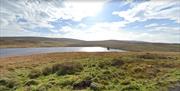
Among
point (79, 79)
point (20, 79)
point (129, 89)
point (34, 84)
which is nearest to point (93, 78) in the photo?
point (79, 79)

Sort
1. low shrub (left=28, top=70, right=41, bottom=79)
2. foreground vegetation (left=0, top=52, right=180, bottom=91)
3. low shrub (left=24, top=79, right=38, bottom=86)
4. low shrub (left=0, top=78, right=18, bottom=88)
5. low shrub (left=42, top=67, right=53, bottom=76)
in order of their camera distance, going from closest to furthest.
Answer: foreground vegetation (left=0, top=52, right=180, bottom=91), low shrub (left=0, top=78, right=18, bottom=88), low shrub (left=24, top=79, right=38, bottom=86), low shrub (left=28, top=70, right=41, bottom=79), low shrub (left=42, top=67, right=53, bottom=76)

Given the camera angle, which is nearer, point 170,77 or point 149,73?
point 170,77

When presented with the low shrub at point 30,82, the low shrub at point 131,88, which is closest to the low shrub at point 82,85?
the low shrub at point 131,88

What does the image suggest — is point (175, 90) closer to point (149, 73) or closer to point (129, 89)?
point (129, 89)

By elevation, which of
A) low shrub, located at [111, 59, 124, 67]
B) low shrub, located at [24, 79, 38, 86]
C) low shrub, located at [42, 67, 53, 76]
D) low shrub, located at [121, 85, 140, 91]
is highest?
low shrub, located at [111, 59, 124, 67]

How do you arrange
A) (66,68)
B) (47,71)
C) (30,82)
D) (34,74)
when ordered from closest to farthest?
(30,82), (34,74), (47,71), (66,68)

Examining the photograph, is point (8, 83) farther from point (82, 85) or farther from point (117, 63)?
point (117, 63)

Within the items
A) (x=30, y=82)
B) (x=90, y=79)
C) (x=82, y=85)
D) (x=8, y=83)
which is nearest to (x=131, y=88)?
(x=90, y=79)

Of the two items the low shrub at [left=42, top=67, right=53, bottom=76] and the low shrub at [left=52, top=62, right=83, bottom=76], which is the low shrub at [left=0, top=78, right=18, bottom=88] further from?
the low shrub at [left=52, top=62, right=83, bottom=76]

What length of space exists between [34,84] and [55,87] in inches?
84.1

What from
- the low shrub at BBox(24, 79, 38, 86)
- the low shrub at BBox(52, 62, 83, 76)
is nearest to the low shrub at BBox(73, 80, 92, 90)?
the low shrub at BBox(24, 79, 38, 86)

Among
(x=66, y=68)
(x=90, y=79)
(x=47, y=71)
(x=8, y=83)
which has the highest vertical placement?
(x=66, y=68)

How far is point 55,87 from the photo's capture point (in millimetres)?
17891

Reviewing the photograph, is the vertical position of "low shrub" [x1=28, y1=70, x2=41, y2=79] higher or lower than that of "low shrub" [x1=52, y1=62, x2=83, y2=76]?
lower
